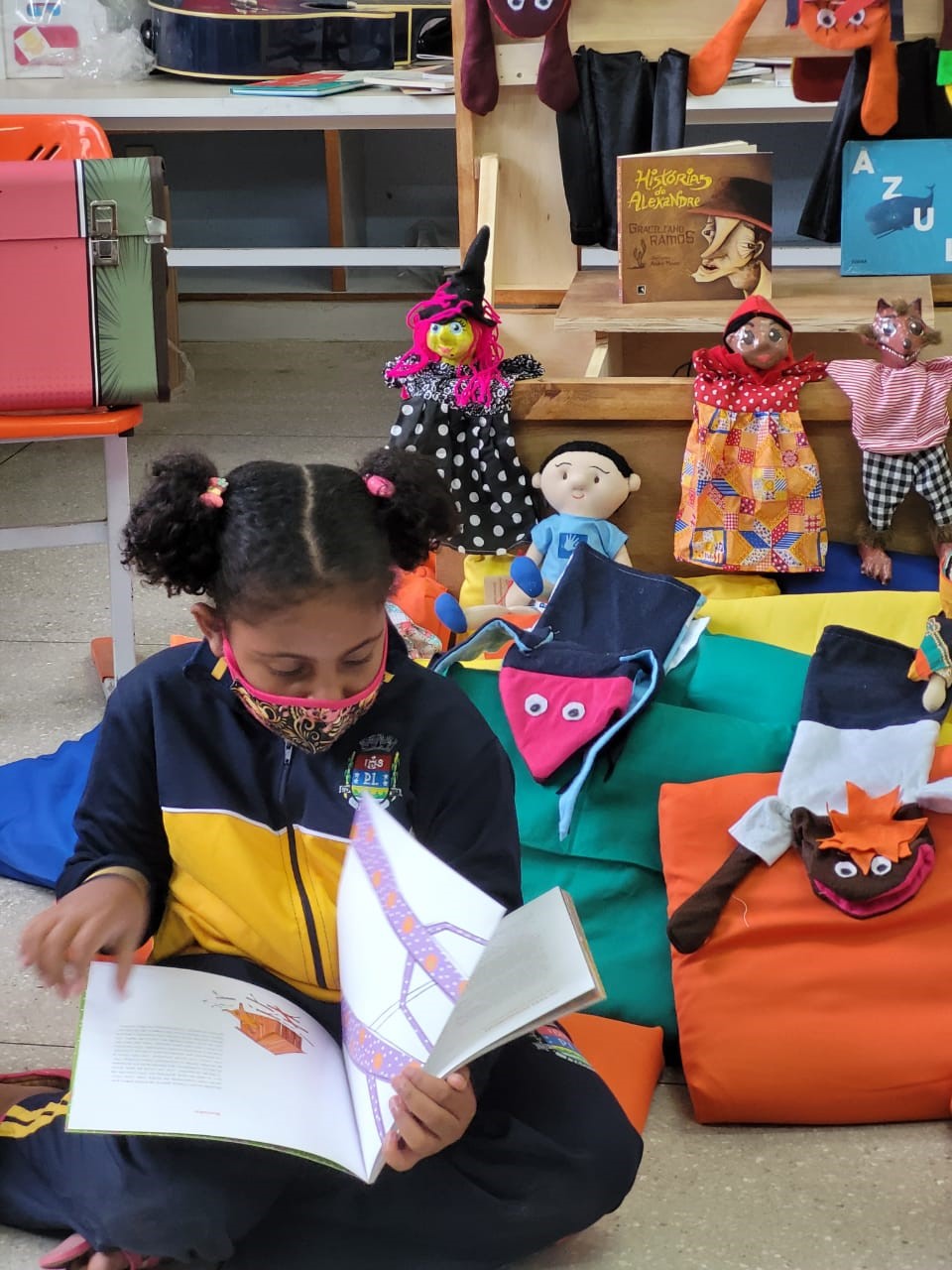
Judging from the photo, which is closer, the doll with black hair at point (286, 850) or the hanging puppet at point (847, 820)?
the doll with black hair at point (286, 850)

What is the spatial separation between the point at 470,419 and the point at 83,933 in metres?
1.24

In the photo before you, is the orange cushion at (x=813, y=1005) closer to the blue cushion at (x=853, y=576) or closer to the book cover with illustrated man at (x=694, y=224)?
the blue cushion at (x=853, y=576)

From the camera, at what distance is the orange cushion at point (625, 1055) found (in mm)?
1398

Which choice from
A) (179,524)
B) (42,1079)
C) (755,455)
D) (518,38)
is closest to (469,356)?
(755,455)

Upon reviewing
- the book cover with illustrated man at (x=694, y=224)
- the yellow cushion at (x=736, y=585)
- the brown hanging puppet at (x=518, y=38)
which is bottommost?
the yellow cushion at (x=736, y=585)

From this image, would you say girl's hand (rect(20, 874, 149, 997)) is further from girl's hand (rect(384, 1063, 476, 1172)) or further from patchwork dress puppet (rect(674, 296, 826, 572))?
patchwork dress puppet (rect(674, 296, 826, 572))

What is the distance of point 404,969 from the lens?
3.24ft

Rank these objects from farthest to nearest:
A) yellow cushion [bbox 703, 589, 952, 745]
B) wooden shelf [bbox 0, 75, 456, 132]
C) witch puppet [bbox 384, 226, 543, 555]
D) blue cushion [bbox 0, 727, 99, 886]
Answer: wooden shelf [bbox 0, 75, 456, 132] < witch puppet [bbox 384, 226, 543, 555] < yellow cushion [bbox 703, 589, 952, 745] < blue cushion [bbox 0, 727, 99, 886]

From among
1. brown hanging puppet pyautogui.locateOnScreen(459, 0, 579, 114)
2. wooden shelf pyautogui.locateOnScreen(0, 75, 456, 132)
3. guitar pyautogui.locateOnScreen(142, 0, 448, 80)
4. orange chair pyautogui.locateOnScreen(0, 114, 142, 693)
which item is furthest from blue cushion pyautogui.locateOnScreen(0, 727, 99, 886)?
guitar pyautogui.locateOnScreen(142, 0, 448, 80)

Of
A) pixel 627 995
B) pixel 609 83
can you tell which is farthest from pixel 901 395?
pixel 627 995

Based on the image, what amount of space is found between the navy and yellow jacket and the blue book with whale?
1.56 meters

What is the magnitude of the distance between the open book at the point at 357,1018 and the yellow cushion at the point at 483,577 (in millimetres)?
1125

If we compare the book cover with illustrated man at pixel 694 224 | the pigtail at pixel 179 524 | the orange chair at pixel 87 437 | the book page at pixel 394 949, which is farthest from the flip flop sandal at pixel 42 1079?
the book cover with illustrated man at pixel 694 224

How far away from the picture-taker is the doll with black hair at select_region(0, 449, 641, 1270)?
1.13m
